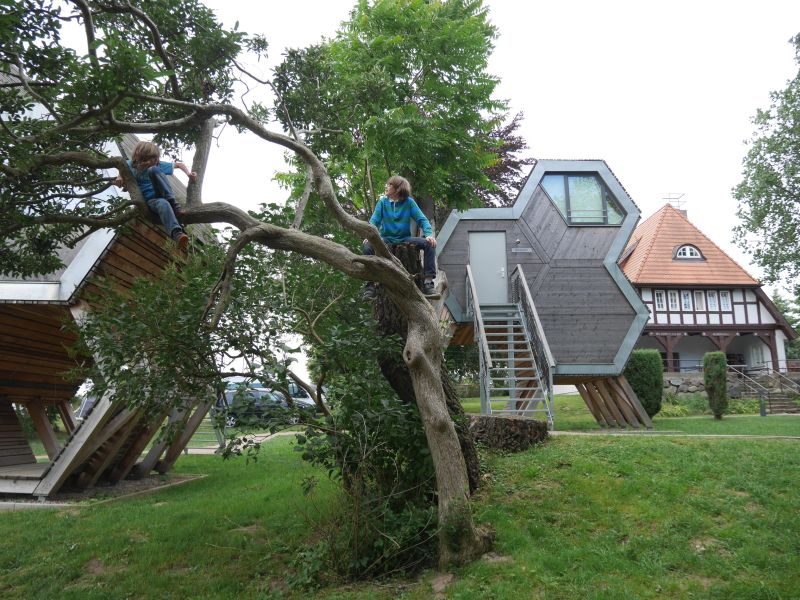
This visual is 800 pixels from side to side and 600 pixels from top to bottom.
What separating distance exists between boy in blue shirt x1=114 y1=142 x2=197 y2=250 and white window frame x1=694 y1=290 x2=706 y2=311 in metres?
27.2

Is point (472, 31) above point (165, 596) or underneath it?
above

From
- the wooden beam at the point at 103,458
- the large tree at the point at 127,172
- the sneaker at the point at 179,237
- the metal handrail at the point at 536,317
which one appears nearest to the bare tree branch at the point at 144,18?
the large tree at the point at 127,172

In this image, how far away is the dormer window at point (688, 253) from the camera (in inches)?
1081

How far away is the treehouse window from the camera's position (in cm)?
1291

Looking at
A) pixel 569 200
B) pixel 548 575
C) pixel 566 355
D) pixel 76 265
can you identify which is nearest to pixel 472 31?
pixel 569 200

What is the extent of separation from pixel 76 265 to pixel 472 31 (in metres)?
8.06

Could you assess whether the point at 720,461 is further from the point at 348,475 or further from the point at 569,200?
the point at 569,200

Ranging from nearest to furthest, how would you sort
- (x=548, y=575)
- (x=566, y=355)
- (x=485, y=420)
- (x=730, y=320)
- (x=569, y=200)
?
(x=548, y=575)
(x=485, y=420)
(x=566, y=355)
(x=569, y=200)
(x=730, y=320)

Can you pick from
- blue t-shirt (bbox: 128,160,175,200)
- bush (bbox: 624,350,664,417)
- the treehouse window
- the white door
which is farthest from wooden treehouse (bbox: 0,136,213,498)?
bush (bbox: 624,350,664,417)

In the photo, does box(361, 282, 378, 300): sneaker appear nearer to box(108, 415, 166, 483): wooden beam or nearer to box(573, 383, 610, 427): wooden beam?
box(108, 415, 166, 483): wooden beam

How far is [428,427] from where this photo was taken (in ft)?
15.5

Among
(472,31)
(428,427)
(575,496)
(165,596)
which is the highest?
(472,31)

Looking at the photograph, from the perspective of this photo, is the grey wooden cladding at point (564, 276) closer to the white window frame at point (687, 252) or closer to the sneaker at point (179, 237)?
the sneaker at point (179, 237)

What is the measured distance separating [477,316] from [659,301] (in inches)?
742
